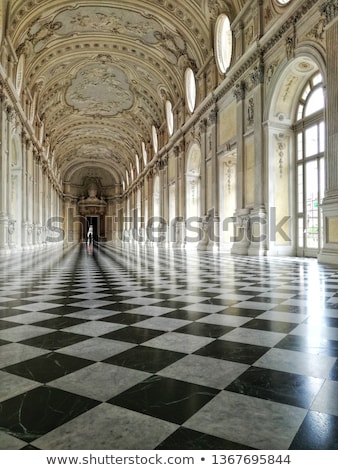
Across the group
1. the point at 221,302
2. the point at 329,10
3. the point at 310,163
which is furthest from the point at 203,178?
the point at 221,302

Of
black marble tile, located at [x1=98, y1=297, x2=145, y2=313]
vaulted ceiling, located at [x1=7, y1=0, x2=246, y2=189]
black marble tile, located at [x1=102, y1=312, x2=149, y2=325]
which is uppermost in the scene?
vaulted ceiling, located at [x1=7, y1=0, x2=246, y2=189]

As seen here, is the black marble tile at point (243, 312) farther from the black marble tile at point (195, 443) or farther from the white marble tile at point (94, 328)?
the black marble tile at point (195, 443)

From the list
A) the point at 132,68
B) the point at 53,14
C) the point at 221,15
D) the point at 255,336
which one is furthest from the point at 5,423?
the point at 132,68

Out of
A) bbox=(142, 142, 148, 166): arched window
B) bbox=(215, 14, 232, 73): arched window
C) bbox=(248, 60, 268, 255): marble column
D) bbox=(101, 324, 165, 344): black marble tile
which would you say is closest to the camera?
bbox=(101, 324, 165, 344): black marble tile

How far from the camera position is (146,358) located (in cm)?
224

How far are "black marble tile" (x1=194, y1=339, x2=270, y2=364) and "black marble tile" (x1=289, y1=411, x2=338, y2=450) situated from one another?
2.30 ft

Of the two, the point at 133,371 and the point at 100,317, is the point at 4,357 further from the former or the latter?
the point at 100,317

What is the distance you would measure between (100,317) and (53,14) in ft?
62.3

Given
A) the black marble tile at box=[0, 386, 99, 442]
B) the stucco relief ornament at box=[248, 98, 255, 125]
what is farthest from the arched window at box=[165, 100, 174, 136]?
the black marble tile at box=[0, 386, 99, 442]

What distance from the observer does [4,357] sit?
2273mm

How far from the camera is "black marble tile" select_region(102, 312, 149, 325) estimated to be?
3.26 m

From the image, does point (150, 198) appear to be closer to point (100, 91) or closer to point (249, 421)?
point (100, 91)

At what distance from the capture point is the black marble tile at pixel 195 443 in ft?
4.10

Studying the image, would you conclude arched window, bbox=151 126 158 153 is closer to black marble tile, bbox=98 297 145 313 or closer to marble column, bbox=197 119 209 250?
marble column, bbox=197 119 209 250
